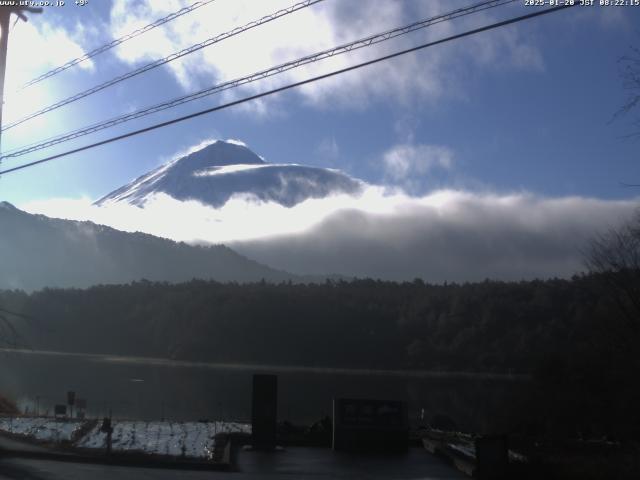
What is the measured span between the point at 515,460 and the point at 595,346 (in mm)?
21296

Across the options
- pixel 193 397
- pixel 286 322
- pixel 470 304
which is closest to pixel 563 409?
pixel 193 397

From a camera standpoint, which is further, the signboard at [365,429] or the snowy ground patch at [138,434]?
the signboard at [365,429]

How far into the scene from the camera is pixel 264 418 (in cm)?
2078

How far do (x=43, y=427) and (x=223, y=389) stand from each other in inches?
1878

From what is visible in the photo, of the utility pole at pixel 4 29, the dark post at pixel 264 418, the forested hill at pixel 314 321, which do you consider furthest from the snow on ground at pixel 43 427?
the forested hill at pixel 314 321

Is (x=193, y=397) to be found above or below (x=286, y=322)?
below

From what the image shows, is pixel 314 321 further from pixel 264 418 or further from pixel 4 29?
pixel 4 29

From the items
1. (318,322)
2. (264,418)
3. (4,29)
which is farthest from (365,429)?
(318,322)

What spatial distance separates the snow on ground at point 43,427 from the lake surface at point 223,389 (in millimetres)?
13704

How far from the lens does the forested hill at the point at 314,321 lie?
108 m

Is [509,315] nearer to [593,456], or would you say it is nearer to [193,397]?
[193,397]

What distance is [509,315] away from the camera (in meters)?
109

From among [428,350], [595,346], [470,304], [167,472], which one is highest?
[470,304]

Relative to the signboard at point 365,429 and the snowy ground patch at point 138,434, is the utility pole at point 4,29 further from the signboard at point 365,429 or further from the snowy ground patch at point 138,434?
the signboard at point 365,429
